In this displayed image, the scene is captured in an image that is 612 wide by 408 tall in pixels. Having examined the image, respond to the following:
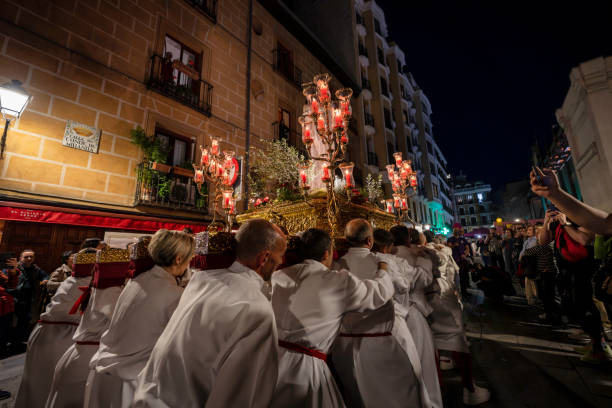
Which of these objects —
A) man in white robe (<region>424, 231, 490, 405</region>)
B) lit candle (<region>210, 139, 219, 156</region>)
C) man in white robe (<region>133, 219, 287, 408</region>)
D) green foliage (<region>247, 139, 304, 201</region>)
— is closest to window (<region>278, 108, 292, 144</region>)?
green foliage (<region>247, 139, 304, 201</region>)

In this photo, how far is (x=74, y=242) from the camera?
6164 millimetres

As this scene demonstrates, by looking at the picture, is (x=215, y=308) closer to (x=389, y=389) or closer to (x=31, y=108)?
(x=389, y=389)

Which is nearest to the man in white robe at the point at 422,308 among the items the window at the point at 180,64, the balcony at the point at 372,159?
the window at the point at 180,64

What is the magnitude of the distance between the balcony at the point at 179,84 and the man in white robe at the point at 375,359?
838 centimetres

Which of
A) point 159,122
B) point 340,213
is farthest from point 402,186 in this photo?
point 159,122

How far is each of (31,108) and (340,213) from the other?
7258 millimetres

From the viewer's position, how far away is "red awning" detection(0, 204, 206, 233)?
5.29m

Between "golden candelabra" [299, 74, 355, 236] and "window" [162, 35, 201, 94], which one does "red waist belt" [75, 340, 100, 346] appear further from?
"window" [162, 35, 201, 94]

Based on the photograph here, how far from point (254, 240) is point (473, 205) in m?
70.1

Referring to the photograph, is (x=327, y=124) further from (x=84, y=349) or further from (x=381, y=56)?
(x=381, y=56)

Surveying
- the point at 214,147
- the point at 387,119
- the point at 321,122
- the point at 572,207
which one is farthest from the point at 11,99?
the point at 387,119

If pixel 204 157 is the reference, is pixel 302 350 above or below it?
below

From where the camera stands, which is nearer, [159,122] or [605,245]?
[605,245]

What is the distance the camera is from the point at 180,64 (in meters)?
8.47
